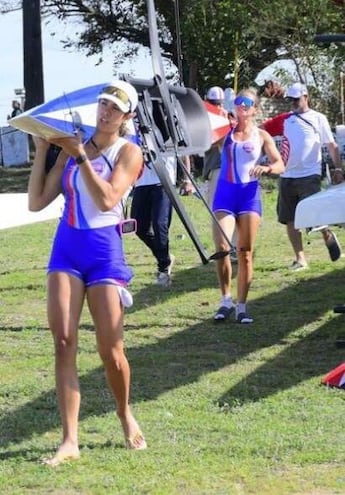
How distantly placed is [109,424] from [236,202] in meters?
3.03

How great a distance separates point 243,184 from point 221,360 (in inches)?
67.0

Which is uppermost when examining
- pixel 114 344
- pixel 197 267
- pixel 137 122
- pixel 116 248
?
pixel 137 122

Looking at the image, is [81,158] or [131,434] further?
[131,434]

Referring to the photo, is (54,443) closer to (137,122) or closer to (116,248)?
(116,248)

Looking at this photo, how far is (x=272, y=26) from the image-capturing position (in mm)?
26438

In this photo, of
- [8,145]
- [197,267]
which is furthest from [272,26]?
[197,267]

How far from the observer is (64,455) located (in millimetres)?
5254

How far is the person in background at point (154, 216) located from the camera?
1028 centimetres

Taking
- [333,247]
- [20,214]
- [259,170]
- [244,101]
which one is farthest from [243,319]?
[20,214]

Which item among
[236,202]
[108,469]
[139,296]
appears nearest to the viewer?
[108,469]

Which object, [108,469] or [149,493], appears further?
[108,469]

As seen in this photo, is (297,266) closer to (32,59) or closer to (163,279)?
(163,279)

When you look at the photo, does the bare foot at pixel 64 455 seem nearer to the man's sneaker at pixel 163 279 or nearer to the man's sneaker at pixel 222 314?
the man's sneaker at pixel 222 314

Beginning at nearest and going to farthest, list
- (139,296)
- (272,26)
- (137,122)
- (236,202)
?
1. (137,122)
2. (236,202)
3. (139,296)
4. (272,26)
